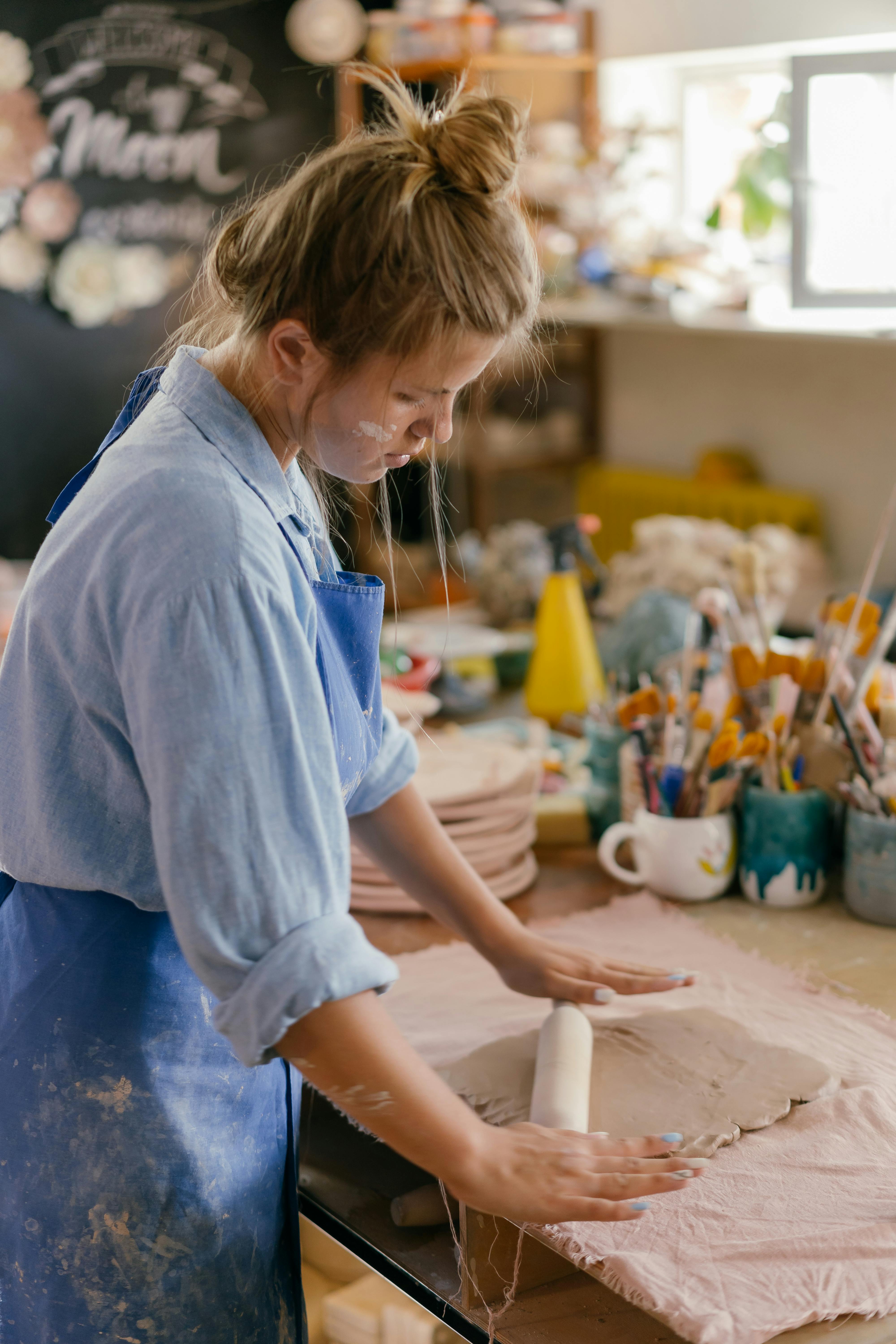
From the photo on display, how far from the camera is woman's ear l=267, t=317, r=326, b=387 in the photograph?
0.77m

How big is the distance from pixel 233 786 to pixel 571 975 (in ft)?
1.65

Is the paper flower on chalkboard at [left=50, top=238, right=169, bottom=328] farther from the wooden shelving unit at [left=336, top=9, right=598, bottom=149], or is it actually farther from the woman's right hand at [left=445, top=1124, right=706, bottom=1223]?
the woman's right hand at [left=445, top=1124, right=706, bottom=1223]

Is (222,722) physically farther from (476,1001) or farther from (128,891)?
(476,1001)

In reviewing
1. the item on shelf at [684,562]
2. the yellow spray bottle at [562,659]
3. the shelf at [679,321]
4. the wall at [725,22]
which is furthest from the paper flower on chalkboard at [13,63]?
the yellow spray bottle at [562,659]

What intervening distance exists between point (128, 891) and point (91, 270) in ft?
10.9

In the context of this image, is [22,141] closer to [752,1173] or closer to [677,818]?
[677,818]

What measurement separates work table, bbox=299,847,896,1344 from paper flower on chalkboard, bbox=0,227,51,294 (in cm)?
292

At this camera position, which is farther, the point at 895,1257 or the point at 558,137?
the point at 558,137

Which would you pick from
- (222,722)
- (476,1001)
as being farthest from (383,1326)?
(222,722)

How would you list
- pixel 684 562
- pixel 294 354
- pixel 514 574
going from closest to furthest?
pixel 294 354, pixel 684 562, pixel 514 574

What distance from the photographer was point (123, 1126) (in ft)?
2.84

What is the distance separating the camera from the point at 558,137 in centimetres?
360

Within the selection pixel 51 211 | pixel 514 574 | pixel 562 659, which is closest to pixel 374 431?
pixel 562 659

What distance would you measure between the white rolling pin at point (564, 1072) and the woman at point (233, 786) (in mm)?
73
